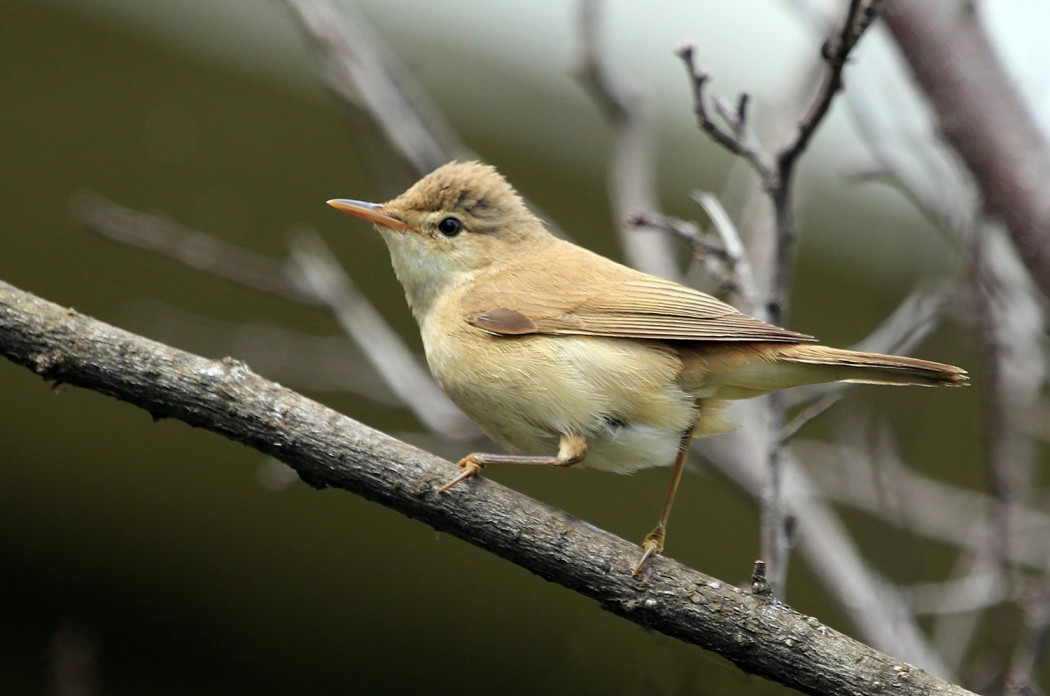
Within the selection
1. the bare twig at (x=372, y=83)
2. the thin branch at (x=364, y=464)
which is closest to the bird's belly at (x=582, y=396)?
the thin branch at (x=364, y=464)

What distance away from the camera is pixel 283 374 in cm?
520

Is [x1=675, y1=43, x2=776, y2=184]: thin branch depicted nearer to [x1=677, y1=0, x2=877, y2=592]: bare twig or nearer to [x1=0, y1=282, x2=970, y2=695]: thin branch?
[x1=677, y1=0, x2=877, y2=592]: bare twig

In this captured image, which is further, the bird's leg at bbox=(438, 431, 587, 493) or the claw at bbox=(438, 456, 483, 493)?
the bird's leg at bbox=(438, 431, 587, 493)

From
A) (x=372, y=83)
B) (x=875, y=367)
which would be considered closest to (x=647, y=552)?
(x=875, y=367)

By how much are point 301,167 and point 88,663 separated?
2.54 meters

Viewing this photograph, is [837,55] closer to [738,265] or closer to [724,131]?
[724,131]

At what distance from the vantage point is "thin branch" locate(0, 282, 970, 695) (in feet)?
8.34

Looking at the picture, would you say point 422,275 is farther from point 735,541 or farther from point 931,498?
point 735,541

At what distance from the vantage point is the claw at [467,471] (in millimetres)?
2588

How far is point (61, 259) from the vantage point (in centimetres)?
564

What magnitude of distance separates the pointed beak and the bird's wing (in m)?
0.36

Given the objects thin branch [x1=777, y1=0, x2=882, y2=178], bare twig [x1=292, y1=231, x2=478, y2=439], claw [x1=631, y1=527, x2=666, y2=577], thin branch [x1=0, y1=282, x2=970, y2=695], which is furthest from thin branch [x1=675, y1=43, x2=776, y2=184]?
bare twig [x1=292, y1=231, x2=478, y2=439]

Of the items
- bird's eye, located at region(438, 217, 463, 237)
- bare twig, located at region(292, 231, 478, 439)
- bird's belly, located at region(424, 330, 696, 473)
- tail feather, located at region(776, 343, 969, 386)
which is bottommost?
bird's belly, located at region(424, 330, 696, 473)

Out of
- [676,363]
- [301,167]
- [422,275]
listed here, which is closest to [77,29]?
[301,167]
